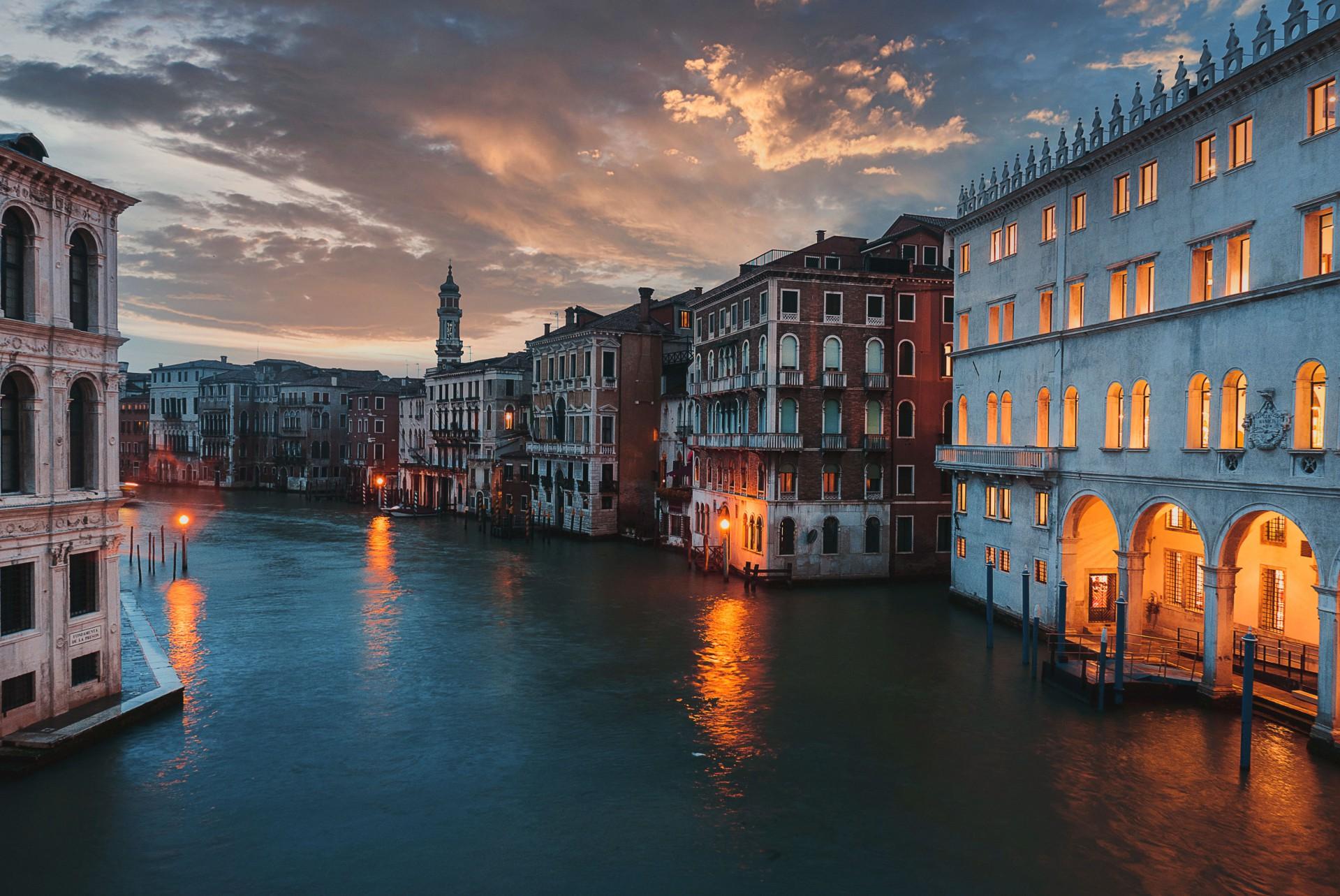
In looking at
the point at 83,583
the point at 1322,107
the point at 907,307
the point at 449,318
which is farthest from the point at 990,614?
the point at 449,318

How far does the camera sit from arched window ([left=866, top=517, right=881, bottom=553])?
41.6 m

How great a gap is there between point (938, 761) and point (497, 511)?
52951mm

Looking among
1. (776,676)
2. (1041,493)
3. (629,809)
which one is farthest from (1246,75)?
(629,809)

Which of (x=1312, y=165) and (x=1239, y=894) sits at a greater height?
(x=1312, y=165)

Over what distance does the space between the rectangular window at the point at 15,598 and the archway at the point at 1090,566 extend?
27.5 m

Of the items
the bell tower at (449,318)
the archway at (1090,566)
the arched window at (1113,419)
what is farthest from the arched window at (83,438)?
the bell tower at (449,318)

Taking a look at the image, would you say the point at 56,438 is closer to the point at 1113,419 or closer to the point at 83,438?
the point at 83,438

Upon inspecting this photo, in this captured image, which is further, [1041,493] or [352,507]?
[352,507]

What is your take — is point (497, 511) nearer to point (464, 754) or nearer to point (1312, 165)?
point (464, 754)

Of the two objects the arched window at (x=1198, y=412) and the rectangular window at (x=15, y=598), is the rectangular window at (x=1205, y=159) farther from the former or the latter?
the rectangular window at (x=15, y=598)

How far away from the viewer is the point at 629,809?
1595 cm

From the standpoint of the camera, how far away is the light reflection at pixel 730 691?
1862 cm

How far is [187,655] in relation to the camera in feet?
89.6

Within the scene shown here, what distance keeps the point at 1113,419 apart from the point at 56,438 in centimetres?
2682
